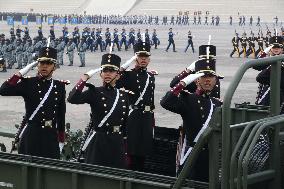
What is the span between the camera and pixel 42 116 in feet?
20.3

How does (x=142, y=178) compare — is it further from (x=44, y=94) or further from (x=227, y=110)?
(x=44, y=94)

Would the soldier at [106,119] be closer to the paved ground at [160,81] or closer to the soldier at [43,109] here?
the soldier at [43,109]

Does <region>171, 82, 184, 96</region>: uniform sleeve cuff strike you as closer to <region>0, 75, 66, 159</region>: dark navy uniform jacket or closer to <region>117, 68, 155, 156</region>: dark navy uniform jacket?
<region>0, 75, 66, 159</region>: dark navy uniform jacket

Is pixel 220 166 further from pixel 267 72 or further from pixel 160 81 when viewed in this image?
pixel 160 81

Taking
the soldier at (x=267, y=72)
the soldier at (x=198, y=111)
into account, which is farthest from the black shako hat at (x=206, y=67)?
the soldier at (x=267, y=72)

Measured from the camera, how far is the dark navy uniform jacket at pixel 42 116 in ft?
20.0

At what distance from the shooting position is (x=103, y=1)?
106 metres

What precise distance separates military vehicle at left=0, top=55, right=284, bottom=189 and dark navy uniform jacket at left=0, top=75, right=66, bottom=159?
4.18 ft

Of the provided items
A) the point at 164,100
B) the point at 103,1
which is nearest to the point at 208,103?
the point at 164,100

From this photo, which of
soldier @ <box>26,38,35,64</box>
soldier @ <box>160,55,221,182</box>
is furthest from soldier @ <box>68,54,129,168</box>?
soldier @ <box>26,38,35,64</box>

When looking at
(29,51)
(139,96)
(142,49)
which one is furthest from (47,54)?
(29,51)

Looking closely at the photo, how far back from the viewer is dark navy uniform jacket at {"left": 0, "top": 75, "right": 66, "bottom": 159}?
609cm

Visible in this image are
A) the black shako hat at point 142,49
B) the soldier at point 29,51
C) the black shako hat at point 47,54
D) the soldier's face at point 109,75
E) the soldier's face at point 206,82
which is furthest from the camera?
the soldier at point 29,51

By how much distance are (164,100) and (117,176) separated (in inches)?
30.4
